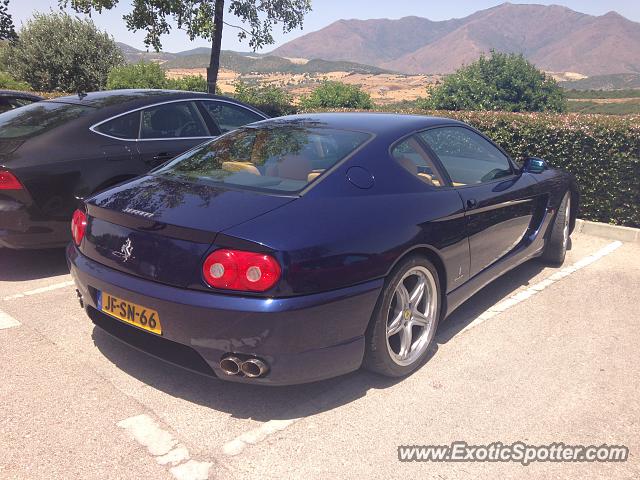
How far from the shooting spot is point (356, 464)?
2.40 metres

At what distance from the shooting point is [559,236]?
16.8 ft

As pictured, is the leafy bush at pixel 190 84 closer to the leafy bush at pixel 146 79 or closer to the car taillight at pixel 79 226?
the leafy bush at pixel 146 79

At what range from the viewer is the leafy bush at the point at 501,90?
15203 millimetres

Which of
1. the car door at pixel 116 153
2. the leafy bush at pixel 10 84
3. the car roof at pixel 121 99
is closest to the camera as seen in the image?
the car door at pixel 116 153

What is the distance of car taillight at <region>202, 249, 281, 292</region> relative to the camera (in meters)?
2.40

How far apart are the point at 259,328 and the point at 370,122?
1.77m

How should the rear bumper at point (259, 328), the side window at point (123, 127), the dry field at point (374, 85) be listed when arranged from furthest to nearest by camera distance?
the dry field at point (374, 85)
the side window at point (123, 127)
the rear bumper at point (259, 328)

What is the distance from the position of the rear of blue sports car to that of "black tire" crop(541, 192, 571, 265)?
9.30ft

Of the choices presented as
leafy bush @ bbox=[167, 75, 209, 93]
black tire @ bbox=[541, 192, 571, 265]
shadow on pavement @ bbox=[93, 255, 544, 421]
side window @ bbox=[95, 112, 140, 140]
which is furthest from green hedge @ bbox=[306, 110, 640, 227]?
leafy bush @ bbox=[167, 75, 209, 93]

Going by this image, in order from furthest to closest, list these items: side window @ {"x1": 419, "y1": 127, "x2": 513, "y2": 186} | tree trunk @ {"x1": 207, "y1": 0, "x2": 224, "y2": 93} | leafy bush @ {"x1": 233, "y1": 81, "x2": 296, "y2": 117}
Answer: leafy bush @ {"x1": 233, "y1": 81, "x2": 296, "y2": 117} → tree trunk @ {"x1": 207, "y1": 0, "x2": 224, "y2": 93} → side window @ {"x1": 419, "y1": 127, "x2": 513, "y2": 186}

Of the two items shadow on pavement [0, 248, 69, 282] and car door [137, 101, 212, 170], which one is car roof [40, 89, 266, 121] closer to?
car door [137, 101, 212, 170]

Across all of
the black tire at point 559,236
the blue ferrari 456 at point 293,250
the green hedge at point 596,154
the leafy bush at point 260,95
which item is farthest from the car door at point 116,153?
the leafy bush at point 260,95

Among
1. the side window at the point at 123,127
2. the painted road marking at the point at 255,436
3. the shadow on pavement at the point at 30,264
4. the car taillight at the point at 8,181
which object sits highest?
the side window at the point at 123,127

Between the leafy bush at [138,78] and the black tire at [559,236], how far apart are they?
14629 mm
